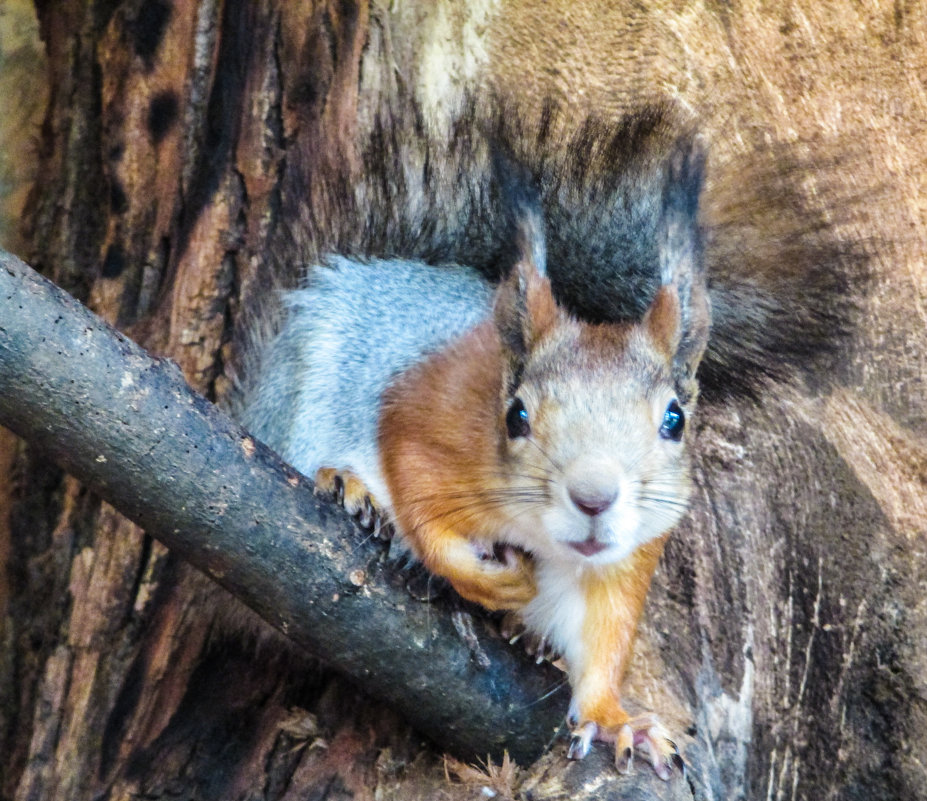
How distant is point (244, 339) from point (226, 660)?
56 cm

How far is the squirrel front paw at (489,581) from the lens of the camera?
1.73 metres

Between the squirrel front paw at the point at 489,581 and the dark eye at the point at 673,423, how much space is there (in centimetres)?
30

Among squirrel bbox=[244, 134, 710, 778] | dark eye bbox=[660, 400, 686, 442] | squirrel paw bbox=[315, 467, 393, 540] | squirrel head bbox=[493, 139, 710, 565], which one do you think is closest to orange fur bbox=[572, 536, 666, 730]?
squirrel bbox=[244, 134, 710, 778]

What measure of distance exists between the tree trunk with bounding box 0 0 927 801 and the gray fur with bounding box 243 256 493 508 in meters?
0.08

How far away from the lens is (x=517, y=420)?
5.53ft

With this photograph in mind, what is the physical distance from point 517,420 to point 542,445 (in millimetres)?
79

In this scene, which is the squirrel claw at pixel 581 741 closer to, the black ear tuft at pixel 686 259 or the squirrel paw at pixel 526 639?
the squirrel paw at pixel 526 639

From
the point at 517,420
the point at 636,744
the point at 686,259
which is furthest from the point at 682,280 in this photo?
the point at 636,744

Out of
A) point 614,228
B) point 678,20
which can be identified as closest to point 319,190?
point 614,228

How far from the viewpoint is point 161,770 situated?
79.4 inches

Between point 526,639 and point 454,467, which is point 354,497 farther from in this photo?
point 526,639

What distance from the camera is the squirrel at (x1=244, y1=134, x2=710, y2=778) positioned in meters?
1.60

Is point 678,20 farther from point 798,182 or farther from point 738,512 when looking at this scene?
point 738,512

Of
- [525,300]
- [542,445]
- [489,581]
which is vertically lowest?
[489,581]
